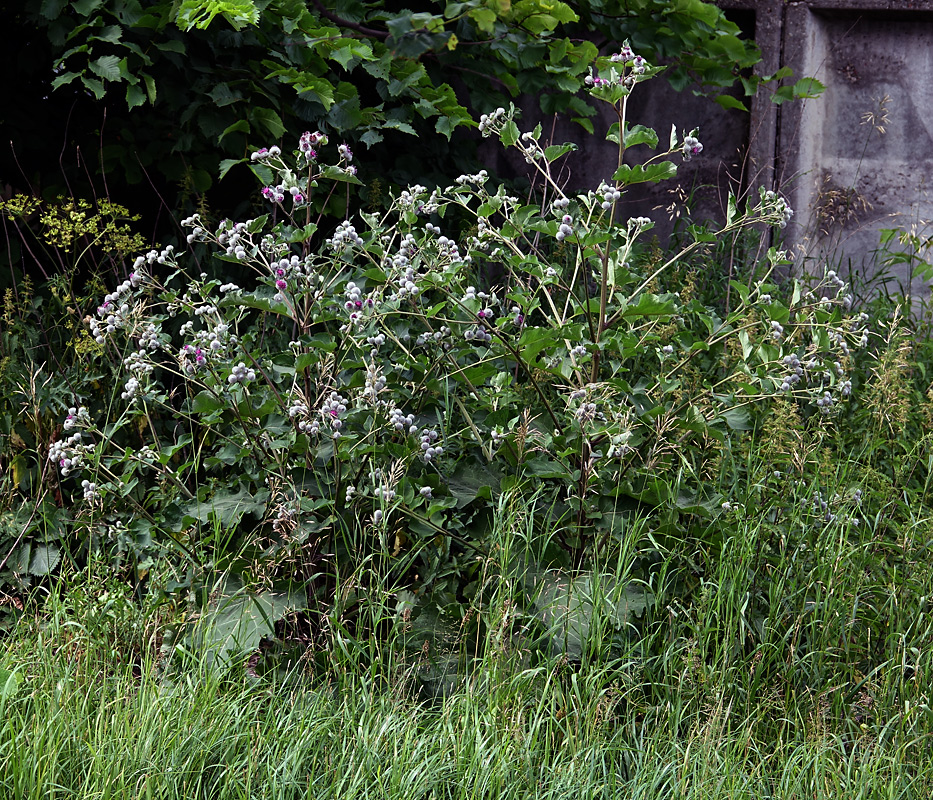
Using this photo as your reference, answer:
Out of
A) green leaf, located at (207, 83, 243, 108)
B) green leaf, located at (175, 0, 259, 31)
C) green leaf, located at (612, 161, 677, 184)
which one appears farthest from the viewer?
green leaf, located at (207, 83, 243, 108)

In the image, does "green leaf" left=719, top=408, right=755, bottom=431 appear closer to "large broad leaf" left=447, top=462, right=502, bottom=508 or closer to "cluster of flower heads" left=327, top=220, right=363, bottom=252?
"large broad leaf" left=447, top=462, right=502, bottom=508

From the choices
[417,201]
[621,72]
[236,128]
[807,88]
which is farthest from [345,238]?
[807,88]

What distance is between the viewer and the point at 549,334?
2.59 meters

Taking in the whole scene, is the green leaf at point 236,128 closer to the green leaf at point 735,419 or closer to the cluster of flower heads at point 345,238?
the cluster of flower heads at point 345,238

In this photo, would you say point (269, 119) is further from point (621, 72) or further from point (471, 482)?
point (471, 482)

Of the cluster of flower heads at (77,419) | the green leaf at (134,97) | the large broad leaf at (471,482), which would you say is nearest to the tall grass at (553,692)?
the large broad leaf at (471,482)

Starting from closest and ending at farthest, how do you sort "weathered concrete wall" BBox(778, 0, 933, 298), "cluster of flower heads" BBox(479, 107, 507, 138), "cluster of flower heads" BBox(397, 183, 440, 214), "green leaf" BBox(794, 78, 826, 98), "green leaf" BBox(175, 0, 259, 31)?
"cluster of flower heads" BBox(479, 107, 507, 138) → "cluster of flower heads" BBox(397, 183, 440, 214) → "green leaf" BBox(175, 0, 259, 31) → "green leaf" BBox(794, 78, 826, 98) → "weathered concrete wall" BBox(778, 0, 933, 298)

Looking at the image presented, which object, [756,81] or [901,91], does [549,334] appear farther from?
[901,91]

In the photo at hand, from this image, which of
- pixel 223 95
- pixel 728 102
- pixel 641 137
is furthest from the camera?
pixel 728 102

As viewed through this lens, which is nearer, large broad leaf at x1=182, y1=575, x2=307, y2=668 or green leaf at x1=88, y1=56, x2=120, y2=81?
large broad leaf at x1=182, y1=575, x2=307, y2=668

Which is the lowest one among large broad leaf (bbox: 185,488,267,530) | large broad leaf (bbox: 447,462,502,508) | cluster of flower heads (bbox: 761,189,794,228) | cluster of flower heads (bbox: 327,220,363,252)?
large broad leaf (bbox: 185,488,267,530)

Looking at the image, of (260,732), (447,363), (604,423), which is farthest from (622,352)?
(260,732)

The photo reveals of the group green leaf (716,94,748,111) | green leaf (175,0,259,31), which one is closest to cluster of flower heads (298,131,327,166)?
green leaf (175,0,259,31)

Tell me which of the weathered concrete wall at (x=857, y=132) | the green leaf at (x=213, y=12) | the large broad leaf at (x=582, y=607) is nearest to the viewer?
the large broad leaf at (x=582, y=607)
